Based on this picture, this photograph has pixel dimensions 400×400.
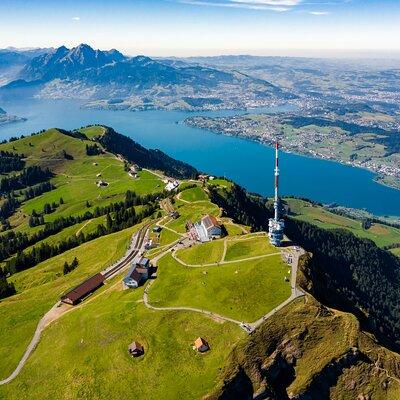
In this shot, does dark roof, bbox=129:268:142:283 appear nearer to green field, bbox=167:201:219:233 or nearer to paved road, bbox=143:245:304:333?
paved road, bbox=143:245:304:333

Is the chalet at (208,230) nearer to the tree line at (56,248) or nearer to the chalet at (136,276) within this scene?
the chalet at (136,276)

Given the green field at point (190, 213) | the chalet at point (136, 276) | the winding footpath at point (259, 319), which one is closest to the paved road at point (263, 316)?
the winding footpath at point (259, 319)

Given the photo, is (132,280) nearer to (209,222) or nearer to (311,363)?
(209,222)

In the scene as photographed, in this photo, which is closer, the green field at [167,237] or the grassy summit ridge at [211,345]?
the grassy summit ridge at [211,345]

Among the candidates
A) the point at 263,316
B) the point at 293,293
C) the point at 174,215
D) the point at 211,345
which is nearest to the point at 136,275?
the point at 211,345

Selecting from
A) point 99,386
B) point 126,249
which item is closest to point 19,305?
point 126,249

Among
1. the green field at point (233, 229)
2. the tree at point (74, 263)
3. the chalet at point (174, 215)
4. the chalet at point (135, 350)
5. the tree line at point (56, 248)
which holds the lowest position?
the tree line at point (56, 248)

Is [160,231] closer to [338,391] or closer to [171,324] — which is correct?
[171,324]
